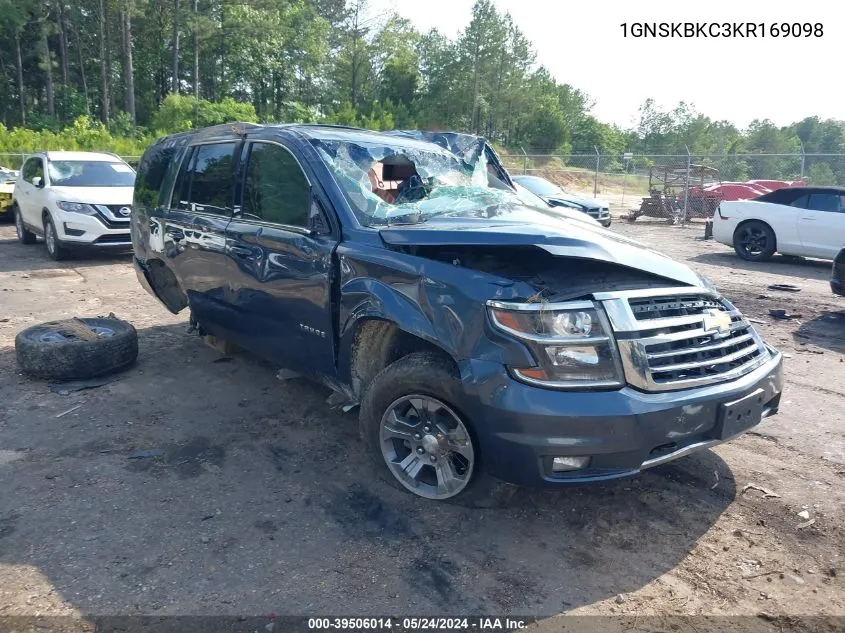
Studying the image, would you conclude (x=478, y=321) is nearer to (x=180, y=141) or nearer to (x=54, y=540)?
(x=54, y=540)

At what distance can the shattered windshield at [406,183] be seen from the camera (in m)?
3.84

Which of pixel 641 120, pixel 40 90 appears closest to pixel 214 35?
pixel 40 90

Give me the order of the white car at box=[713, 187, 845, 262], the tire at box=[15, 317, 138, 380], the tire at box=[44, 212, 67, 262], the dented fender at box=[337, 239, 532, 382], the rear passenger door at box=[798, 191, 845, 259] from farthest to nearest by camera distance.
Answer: the white car at box=[713, 187, 845, 262] < the rear passenger door at box=[798, 191, 845, 259] < the tire at box=[44, 212, 67, 262] < the tire at box=[15, 317, 138, 380] < the dented fender at box=[337, 239, 532, 382]

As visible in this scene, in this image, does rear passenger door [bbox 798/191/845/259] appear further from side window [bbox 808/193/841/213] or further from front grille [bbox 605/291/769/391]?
front grille [bbox 605/291/769/391]

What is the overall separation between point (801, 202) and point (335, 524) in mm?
11492

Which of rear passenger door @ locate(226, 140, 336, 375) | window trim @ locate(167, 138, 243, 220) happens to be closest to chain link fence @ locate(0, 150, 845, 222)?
window trim @ locate(167, 138, 243, 220)

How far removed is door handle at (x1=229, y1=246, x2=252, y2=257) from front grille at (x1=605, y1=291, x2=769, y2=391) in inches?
101

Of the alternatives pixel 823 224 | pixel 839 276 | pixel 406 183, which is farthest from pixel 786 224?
pixel 406 183

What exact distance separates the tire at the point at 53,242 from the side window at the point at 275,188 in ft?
25.0

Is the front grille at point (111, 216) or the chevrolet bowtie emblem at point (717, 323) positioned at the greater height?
the front grille at point (111, 216)

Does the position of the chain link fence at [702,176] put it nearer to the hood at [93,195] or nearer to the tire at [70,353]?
the hood at [93,195]

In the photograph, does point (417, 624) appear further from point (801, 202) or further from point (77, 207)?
point (801, 202)

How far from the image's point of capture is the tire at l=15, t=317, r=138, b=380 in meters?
4.89

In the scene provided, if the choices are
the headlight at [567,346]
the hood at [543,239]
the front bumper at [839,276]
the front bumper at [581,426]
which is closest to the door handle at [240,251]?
the hood at [543,239]
